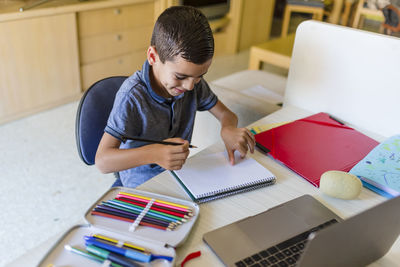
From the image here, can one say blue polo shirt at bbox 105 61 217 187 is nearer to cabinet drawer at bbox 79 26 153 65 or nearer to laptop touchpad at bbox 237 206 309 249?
laptop touchpad at bbox 237 206 309 249

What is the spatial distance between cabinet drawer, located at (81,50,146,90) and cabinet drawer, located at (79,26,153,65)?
34mm

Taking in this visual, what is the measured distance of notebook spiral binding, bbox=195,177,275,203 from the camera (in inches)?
29.1

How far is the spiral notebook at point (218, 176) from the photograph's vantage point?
754 millimetres

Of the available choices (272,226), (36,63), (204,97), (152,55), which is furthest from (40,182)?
(272,226)

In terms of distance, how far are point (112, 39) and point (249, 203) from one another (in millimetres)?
2150

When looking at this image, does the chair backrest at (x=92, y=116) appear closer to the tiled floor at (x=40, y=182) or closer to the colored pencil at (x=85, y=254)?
the colored pencil at (x=85, y=254)

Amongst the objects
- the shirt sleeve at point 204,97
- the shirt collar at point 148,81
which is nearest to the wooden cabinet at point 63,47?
the shirt sleeve at point 204,97

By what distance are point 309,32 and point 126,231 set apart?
84 cm

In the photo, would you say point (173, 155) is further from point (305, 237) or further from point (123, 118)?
point (305, 237)

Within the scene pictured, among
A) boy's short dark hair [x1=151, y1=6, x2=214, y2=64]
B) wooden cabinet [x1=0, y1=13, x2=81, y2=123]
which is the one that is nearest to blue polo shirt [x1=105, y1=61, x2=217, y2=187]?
boy's short dark hair [x1=151, y1=6, x2=214, y2=64]

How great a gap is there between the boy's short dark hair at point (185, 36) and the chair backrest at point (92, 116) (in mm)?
251

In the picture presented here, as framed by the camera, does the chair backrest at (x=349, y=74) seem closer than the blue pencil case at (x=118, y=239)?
No

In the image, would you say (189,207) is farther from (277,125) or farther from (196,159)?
(277,125)

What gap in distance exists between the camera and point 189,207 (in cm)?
70
